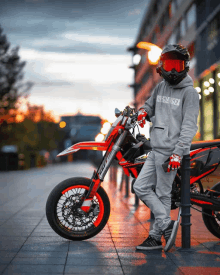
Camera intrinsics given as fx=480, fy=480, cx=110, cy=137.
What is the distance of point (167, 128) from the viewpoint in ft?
16.1

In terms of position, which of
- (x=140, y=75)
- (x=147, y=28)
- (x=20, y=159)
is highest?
(x=147, y=28)

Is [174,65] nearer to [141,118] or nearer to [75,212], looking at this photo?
[141,118]

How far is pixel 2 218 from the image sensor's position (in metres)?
7.34

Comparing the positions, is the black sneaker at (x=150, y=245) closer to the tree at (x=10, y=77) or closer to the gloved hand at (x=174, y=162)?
the gloved hand at (x=174, y=162)

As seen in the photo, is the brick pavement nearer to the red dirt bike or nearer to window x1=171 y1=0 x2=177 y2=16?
the red dirt bike

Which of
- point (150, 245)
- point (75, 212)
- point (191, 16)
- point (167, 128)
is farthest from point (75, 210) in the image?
point (191, 16)

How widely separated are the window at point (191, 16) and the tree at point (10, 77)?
43.7ft

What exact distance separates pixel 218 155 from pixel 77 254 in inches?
77.3

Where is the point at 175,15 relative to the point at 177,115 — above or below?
above

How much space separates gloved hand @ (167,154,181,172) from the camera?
15.4 feet

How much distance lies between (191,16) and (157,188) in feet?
88.2

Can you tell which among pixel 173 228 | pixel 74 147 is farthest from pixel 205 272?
pixel 74 147

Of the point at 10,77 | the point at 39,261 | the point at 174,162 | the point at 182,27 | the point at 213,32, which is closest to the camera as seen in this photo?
the point at 39,261

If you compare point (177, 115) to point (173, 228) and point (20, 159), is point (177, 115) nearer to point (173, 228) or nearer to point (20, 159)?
point (173, 228)
